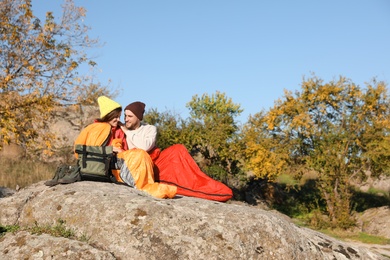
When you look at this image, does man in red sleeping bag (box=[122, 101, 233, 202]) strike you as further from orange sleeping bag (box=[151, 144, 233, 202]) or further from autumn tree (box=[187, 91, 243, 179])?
autumn tree (box=[187, 91, 243, 179])

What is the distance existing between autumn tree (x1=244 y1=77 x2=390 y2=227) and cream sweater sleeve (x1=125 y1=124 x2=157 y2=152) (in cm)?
1617

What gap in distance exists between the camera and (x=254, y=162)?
85.7ft

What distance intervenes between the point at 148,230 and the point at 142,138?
2.50m

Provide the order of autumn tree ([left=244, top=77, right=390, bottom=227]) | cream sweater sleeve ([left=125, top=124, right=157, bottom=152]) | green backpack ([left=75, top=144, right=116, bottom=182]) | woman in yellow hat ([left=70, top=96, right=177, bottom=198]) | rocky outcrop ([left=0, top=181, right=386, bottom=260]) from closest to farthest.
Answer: rocky outcrop ([left=0, top=181, right=386, bottom=260])
green backpack ([left=75, top=144, right=116, bottom=182])
woman in yellow hat ([left=70, top=96, right=177, bottom=198])
cream sweater sleeve ([left=125, top=124, right=157, bottom=152])
autumn tree ([left=244, top=77, right=390, bottom=227])

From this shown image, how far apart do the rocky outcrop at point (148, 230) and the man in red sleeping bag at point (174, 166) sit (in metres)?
1.03

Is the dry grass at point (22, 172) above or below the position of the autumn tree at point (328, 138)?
below

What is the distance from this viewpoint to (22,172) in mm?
21688

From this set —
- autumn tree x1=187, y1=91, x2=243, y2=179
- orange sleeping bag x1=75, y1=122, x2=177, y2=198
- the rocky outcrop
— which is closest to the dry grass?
autumn tree x1=187, y1=91, x2=243, y2=179

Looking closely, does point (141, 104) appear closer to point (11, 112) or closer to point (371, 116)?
point (11, 112)

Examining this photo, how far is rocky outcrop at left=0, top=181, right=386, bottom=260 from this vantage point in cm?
568

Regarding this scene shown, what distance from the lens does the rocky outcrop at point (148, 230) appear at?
5.68 metres

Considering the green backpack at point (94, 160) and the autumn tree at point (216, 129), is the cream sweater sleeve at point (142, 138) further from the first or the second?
the autumn tree at point (216, 129)

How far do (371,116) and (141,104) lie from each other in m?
18.9

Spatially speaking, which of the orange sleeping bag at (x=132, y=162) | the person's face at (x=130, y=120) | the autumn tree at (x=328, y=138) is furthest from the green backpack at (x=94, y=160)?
the autumn tree at (x=328, y=138)
